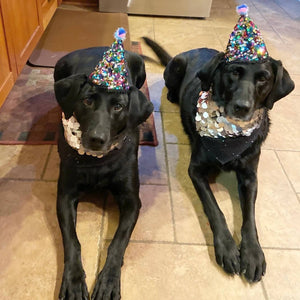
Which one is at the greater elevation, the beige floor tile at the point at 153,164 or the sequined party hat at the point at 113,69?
the sequined party hat at the point at 113,69

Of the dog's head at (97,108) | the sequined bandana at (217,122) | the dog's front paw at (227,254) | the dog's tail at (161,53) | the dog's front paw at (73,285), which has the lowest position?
the dog's front paw at (227,254)

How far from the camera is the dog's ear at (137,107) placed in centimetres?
148

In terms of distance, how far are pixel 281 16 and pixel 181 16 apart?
1.40 m

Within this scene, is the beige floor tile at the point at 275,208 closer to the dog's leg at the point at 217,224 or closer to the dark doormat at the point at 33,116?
the dog's leg at the point at 217,224

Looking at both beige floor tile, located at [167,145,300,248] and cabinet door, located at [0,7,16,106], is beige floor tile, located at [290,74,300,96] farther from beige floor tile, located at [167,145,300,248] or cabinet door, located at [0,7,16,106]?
cabinet door, located at [0,7,16,106]

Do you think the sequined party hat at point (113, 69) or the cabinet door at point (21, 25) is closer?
the sequined party hat at point (113, 69)

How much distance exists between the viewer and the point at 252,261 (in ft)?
5.06

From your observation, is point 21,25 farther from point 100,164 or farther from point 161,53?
point 100,164

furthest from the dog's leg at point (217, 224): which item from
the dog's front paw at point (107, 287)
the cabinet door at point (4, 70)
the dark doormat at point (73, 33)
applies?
the dark doormat at point (73, 33)

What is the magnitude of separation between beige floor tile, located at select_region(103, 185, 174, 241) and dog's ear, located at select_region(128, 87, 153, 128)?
49 centimetres

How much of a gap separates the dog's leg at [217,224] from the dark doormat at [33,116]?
45 cm

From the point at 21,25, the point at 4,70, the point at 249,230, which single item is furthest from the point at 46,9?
the point at 249,230

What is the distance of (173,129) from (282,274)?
3.85 feet

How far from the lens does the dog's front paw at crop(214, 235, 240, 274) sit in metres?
1.53
